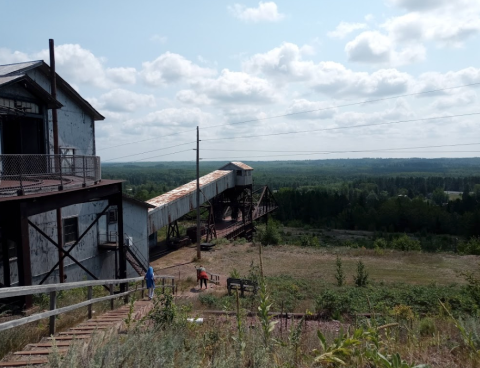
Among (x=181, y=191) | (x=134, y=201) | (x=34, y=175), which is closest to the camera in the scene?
(x=34, y=175)

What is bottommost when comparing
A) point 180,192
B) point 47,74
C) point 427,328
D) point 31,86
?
point 427,328

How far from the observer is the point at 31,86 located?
40.6 feet

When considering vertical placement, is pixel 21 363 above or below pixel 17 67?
below

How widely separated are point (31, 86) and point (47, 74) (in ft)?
11.7

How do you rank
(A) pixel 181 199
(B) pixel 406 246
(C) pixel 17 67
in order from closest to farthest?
(C) pixel 17 67 < (A) pixel 181 199 < (B) pixel 406 246

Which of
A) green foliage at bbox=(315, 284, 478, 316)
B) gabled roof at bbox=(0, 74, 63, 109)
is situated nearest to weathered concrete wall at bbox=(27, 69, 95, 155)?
gabled roof at bbox=(0, 74, 63, 109)

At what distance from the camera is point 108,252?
64.1 feet

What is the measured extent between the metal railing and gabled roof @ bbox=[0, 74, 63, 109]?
2.10m

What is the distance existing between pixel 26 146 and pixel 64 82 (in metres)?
3.76

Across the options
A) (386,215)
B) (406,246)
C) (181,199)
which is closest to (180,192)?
(181,199)

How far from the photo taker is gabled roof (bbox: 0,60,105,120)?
13.8 m

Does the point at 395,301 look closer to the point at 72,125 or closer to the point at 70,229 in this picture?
the point at 70,229

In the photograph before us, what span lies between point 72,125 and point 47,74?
2263 mm

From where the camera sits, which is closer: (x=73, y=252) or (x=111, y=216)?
(x=73, y=252)
